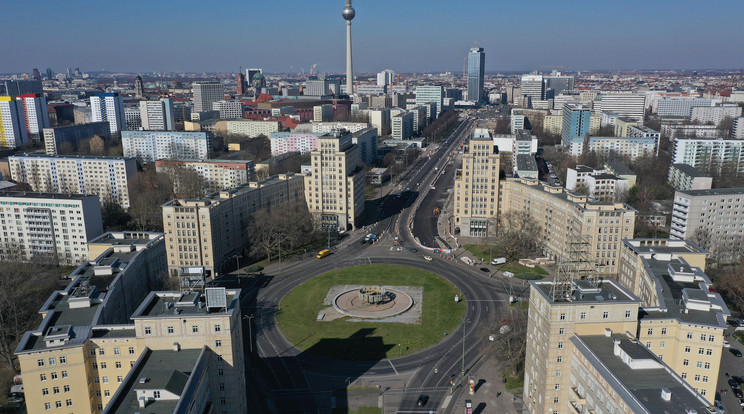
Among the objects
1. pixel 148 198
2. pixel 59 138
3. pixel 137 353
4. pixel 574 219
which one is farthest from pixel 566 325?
pixel 59 138

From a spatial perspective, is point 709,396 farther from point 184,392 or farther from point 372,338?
point 184,392

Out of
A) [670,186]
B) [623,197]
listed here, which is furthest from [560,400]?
[670,186]

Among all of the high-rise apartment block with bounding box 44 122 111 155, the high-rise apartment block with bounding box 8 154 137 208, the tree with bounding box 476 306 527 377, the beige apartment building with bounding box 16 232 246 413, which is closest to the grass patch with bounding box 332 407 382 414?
the beige apartment building with bounding box 16 232 246 413

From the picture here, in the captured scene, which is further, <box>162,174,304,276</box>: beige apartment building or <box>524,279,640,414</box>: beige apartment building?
<box>162,174,304,276</box>: beige apartment building

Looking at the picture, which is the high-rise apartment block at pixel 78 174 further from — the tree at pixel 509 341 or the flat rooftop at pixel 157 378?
the tree at pixel 509 341

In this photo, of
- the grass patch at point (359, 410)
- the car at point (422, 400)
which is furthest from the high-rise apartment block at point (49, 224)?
the car at point (422, 400)

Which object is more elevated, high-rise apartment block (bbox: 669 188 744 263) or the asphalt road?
high-rise apartment block (bbox: 669 188 744 263)

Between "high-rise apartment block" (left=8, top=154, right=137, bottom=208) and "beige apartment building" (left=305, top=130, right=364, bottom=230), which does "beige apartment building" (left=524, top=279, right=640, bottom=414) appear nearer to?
"beige apartment building" (left=305, top=130, right=364, bottom=230)
